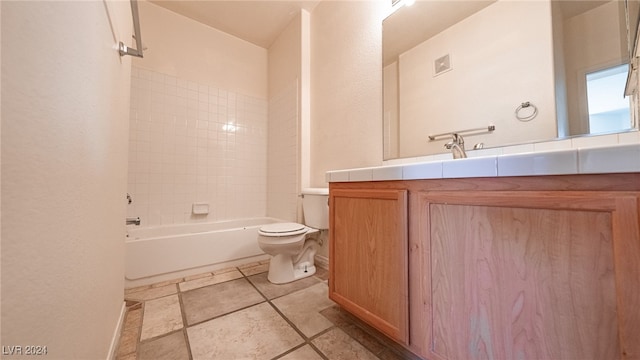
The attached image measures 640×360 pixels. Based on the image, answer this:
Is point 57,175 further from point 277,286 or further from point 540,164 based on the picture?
point 277,286

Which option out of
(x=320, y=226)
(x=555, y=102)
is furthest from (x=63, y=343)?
(x=555, y=102)

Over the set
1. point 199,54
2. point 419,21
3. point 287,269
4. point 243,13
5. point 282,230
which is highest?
point 243,13

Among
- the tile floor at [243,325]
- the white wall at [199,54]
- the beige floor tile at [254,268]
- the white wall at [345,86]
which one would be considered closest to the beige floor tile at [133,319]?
the tile floor at [243,325]

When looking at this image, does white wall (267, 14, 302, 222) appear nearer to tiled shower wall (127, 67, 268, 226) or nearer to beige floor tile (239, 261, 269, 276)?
tiled shower wall (127, 67, 268, 226)

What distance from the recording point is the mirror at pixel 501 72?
0.86 m

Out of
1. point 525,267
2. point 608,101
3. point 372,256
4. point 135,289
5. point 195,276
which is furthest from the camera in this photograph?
point 195,276

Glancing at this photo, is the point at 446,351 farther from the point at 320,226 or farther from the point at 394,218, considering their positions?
the point at 320,226

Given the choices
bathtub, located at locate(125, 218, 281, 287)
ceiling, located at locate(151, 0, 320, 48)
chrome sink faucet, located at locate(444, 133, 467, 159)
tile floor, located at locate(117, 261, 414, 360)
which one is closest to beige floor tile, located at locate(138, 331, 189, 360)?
tile floor, located at locate(117, 261, 414, 360)

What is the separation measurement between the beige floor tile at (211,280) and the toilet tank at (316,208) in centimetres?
74

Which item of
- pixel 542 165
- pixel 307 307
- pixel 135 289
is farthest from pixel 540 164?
pixel 135 289

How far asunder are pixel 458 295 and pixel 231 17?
295 cm

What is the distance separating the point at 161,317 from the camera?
120 cm

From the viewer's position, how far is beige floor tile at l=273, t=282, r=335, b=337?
1119 mm

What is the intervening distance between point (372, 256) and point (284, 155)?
1.72m
